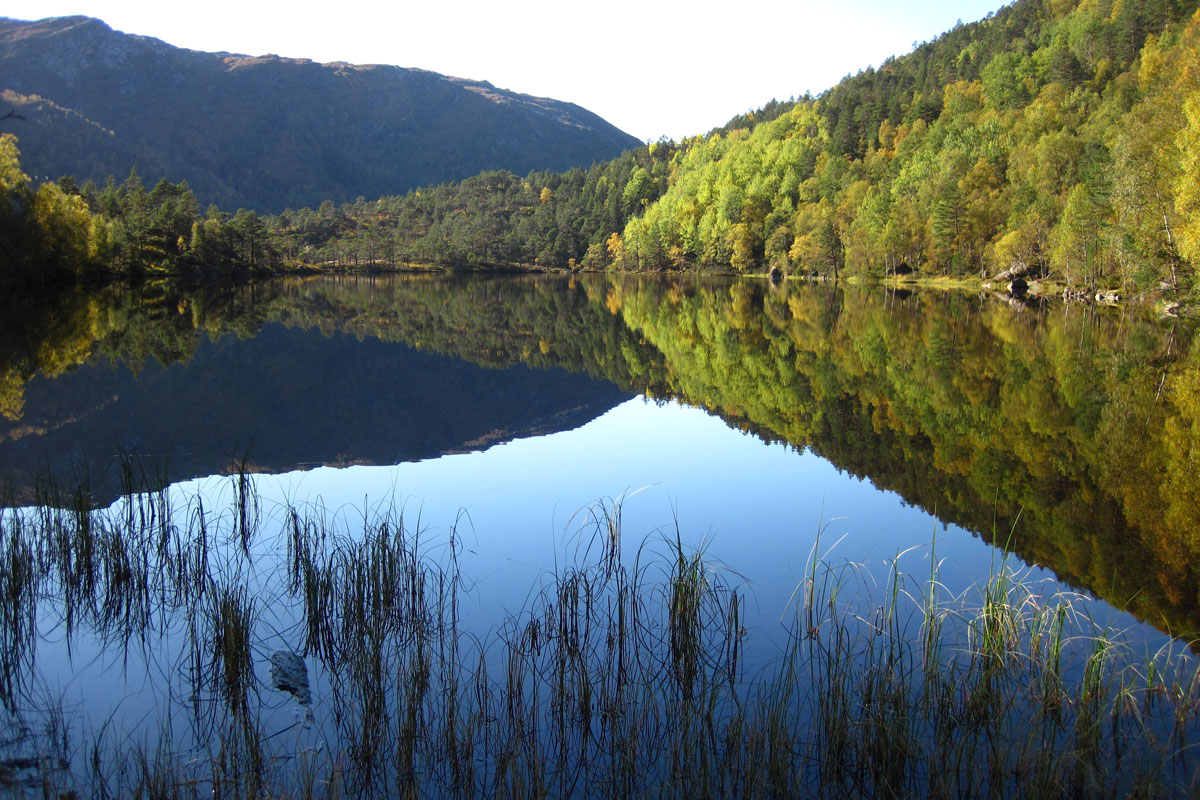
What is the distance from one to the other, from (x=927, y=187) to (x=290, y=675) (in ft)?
254

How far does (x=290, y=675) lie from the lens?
543 cm

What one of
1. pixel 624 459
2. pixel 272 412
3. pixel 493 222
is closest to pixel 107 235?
pixel 272 412

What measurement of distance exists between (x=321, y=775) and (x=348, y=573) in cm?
227

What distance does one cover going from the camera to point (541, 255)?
13800 cm

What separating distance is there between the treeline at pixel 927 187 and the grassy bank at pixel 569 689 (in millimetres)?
30303

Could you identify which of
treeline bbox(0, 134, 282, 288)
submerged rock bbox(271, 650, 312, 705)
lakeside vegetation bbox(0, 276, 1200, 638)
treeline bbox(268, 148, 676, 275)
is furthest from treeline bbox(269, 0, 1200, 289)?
treeline bbox(0, 134, 282, 288)

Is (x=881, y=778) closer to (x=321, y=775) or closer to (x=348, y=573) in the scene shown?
(x=321, y=775)

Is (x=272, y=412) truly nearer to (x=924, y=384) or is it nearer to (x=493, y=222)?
(x=924, y=384)

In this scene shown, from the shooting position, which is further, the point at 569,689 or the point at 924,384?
the point at 924,384

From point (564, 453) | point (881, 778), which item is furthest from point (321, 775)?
point (564, 453)

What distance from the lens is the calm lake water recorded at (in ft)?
22.6

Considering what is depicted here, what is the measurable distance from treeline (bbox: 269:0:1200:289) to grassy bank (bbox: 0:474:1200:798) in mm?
30303

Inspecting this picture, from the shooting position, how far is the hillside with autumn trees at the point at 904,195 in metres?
39.4

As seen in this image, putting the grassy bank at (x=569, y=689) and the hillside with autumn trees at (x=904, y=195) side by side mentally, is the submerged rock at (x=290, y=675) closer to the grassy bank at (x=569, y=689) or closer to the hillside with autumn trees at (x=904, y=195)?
the grassy bank at (x=569, y=689)
